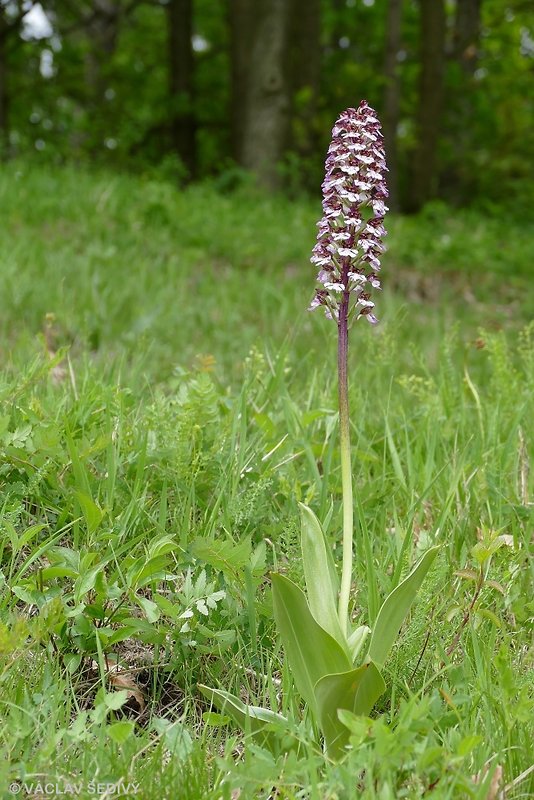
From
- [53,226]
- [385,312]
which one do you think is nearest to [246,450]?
[385,312]

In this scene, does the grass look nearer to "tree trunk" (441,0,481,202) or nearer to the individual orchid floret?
the individual orchid floret

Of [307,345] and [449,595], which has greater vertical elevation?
[307,345]

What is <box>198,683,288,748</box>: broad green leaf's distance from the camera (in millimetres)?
1645

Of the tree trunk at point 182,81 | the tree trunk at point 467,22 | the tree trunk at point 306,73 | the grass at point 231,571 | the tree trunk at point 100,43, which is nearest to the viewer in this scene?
the grass at point 231,571

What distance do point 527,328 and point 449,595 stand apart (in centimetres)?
140

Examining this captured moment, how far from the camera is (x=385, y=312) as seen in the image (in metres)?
5.96

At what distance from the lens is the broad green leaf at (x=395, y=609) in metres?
1.65

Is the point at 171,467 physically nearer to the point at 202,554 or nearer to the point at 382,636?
the point at 202,554

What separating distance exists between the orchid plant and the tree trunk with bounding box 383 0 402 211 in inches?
422

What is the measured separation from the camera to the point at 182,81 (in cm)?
1445

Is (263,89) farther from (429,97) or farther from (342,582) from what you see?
(342,582)

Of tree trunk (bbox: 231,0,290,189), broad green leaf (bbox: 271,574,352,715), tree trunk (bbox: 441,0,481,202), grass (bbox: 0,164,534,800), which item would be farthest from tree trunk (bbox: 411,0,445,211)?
broad green leaf (bbox: 271,574,352,715)

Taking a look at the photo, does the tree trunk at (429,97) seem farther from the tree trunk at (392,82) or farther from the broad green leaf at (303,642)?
the broad green leaf at (303,642)

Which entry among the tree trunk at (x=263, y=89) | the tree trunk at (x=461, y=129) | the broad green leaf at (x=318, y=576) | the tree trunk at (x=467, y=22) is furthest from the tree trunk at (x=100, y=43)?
the broad green leaf at (x=318, y=576)
